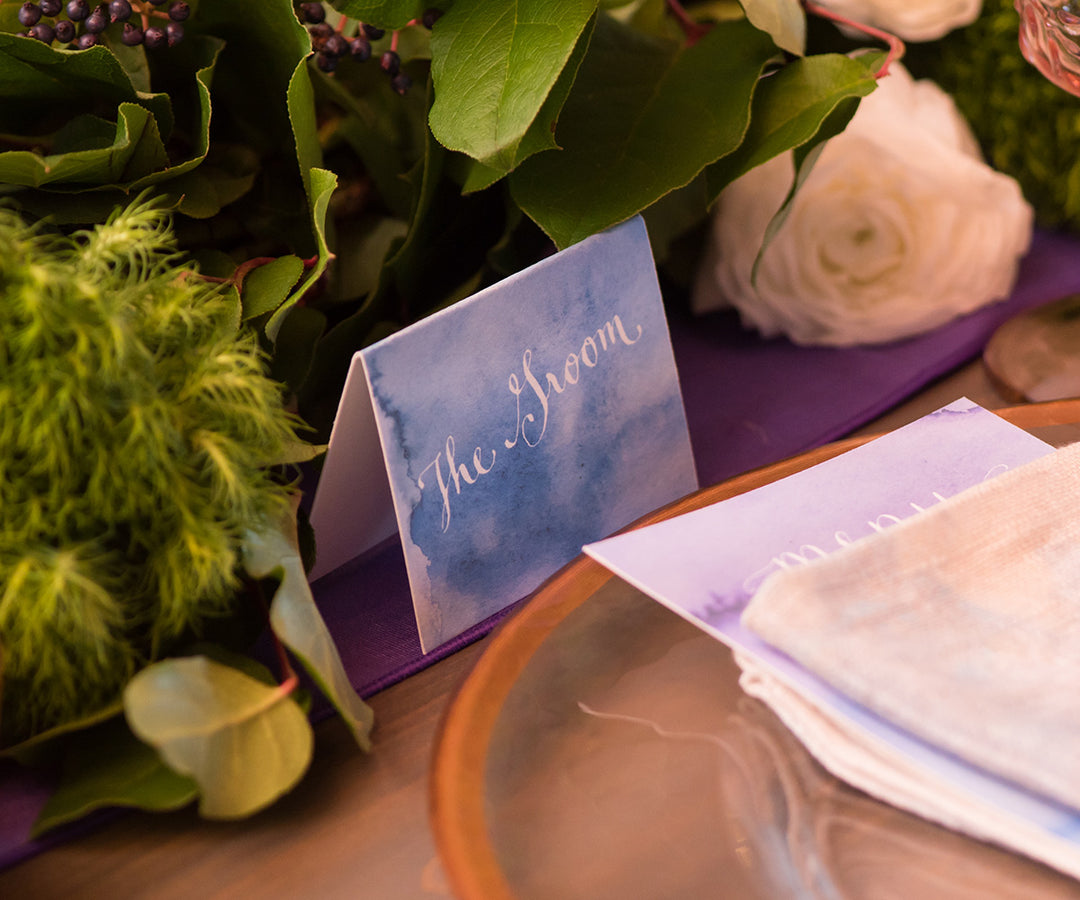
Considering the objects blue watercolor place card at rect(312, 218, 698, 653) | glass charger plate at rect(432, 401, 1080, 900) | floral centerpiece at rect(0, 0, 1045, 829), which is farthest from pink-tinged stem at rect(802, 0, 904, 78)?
glass charger plate at rect(432, 401, 1080, 900)

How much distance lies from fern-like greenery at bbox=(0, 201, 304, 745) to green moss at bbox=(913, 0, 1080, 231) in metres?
0.43

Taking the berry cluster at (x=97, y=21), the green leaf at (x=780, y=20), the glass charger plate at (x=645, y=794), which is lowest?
the glass charger plate at (x=645, y=794)

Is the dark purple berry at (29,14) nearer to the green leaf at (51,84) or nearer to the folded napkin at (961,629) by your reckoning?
the green leaf at (51,84)

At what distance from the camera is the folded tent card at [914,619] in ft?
0.72

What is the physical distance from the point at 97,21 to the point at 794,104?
0.22 m

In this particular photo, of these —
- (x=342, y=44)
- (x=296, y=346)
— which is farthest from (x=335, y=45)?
(x=296, y=346)

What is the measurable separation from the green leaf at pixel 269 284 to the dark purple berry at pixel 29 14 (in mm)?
95

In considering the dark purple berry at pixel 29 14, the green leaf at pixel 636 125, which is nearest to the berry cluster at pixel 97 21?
the dark purple berry at pixel 29 14

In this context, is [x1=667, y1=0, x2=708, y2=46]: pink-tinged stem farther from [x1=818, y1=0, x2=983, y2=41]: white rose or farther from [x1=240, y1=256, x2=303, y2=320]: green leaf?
[x1=240, y1=256, x2=303, y2=320]: green leaf

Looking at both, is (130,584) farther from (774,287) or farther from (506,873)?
(774,287)

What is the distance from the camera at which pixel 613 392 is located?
360 millimetres

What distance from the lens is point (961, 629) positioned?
0.83 feet

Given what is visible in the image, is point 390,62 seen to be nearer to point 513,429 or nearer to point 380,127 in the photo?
point 380,127

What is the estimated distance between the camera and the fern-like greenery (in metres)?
0.23
